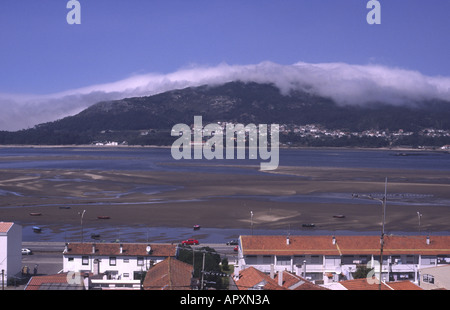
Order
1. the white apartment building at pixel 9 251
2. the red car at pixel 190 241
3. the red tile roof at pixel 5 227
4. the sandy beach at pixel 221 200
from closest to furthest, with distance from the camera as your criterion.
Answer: the white apartment building at pixel 9 251, the red tile roof at pixel 5 227, the red car at pixel 190 241, the sandy beach at pixel 221 200

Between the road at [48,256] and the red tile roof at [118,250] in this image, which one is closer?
the red tile roof at [118,250]

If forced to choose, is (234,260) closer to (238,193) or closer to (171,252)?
(171,252)

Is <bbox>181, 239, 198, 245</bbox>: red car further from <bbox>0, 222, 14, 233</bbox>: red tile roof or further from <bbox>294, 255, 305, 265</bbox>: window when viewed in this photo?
Answer: <bbox>0, 222, 14, 233</bbox>: red tile roof

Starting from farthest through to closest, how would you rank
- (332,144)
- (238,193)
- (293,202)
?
(332,144)
(238,193)
(293,202)

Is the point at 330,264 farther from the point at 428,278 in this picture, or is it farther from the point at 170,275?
the point at 170,275

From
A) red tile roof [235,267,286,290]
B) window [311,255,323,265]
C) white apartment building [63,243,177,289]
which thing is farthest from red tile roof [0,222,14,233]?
window [311,255,323,265]

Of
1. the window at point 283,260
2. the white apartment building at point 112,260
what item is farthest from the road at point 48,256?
the window at point 283,260

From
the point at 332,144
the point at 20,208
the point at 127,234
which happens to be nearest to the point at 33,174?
the point at 20,208

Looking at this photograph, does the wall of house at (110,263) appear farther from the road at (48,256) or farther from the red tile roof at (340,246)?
the red tile roof at (340,246)
